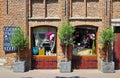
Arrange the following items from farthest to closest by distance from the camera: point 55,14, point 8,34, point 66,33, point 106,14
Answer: point 55,14
point 106,14
point 8,34
point 66,33

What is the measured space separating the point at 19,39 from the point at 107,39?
5032 mm

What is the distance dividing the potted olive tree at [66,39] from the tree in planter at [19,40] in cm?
214

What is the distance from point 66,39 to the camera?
20.3m

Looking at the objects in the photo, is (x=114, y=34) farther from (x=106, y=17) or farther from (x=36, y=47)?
(x=36, y=47)

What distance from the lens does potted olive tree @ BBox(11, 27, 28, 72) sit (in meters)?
20.0

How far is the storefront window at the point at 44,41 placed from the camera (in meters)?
21.5

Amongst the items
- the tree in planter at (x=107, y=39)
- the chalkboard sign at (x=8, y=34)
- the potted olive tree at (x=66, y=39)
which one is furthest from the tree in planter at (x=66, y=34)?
the chalkboard sign at (x=8, y=34)

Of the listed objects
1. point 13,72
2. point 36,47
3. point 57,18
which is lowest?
point 13,72

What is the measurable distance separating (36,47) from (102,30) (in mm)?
4148

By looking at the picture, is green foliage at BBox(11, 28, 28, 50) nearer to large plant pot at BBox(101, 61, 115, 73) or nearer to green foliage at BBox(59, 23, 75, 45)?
green foliage at BBox(59, 23, 75, 45)

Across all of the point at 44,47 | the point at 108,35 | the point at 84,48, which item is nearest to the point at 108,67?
the point at 108,35

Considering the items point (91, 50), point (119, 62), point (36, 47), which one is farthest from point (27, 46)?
point (119, 62)

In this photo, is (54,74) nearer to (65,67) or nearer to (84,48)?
(65,67)

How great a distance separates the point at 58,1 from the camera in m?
21.0
